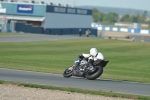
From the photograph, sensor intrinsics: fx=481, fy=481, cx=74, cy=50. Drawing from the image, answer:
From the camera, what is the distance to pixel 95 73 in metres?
18.5

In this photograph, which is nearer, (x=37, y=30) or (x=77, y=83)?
(x=77, y=83)

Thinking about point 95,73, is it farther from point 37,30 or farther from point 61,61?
point 37,30

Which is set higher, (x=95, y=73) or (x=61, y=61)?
(x=95, y=73)

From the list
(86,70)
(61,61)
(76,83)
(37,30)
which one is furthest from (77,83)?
(37,30)

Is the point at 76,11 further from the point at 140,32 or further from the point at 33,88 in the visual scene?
the point at 33,88

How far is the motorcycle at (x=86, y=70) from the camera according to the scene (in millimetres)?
Answer: 18375

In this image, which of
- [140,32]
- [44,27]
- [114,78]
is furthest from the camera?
[140,32]

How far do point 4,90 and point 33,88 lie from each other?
1161mm

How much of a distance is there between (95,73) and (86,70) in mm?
419

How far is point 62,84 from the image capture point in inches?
655

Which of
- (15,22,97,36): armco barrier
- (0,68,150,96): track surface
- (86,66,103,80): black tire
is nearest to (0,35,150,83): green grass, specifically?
(86,66,103,80): black tire

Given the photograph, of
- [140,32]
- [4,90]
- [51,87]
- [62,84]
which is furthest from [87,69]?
[140,32]

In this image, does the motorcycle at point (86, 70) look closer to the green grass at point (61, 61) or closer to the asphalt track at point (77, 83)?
the asphalt track at point (77, 83)

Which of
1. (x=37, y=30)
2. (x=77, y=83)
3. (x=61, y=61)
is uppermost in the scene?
(x=77, y=83)
